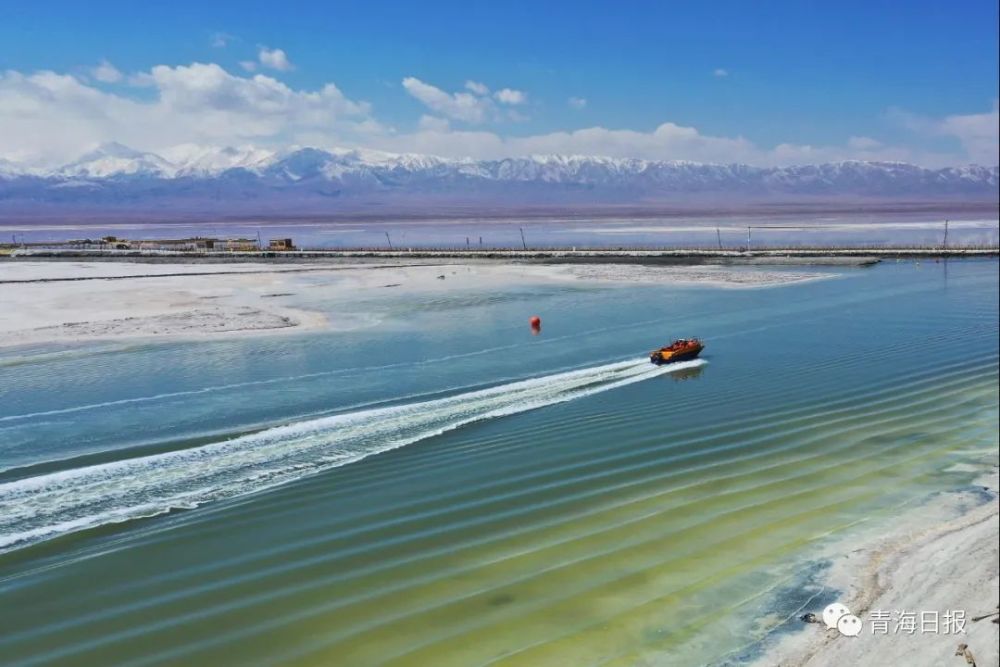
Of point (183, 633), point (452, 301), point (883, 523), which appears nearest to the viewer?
point (183, 633)

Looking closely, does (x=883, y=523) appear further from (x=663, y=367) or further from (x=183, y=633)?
(x=663, y=367)

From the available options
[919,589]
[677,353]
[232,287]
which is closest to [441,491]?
[919,589]

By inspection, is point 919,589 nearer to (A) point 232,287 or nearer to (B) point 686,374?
(B) point 686,374

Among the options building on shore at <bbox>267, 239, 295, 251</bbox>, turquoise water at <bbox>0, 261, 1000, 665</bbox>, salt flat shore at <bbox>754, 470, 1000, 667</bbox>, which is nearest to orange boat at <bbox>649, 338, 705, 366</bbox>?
turquoise water at <bbox>0, 261, 1000, 665</bbox>


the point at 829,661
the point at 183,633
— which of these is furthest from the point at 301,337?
the point at 829,661

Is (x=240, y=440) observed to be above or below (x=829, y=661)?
above
